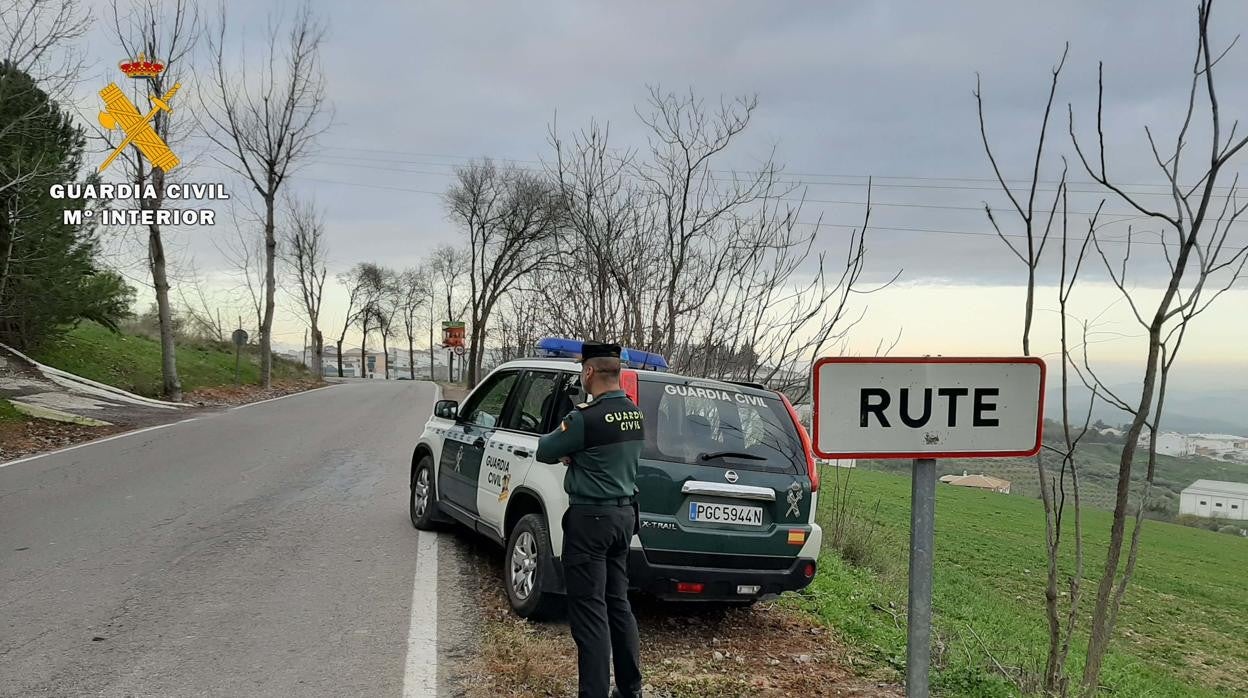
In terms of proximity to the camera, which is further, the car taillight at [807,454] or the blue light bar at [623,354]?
the blue light bar at [623,354]

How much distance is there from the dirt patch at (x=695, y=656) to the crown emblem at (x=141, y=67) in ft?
75.5

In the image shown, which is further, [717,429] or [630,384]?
[717,429]

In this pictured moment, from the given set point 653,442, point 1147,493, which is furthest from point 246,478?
point 1147,493

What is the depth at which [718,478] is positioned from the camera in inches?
201

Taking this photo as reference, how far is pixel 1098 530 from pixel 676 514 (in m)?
28.4

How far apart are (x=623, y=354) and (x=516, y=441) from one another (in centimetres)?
100

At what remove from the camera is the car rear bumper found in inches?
193

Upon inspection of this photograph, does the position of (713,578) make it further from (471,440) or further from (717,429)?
(471,440)

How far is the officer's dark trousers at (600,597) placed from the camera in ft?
13.2

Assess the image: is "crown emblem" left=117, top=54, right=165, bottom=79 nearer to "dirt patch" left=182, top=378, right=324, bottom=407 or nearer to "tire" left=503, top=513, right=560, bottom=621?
"dirt patch" left=182, top=378, right=324, bottom=407

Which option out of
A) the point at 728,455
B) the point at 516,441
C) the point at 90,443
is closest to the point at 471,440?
the point at 516,441

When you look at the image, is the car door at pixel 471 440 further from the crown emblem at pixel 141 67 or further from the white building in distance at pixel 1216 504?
the white building in distance at pixel 1216 504

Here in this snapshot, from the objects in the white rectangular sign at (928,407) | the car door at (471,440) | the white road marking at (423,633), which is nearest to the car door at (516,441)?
the car door at (471,440)

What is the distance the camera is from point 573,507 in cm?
422
